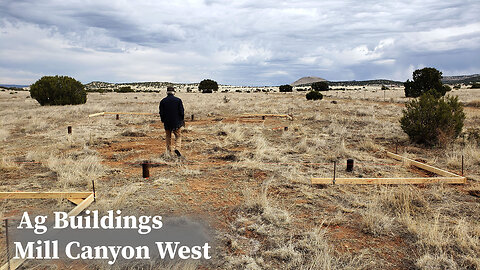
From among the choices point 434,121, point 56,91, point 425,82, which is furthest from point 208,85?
point 434,121

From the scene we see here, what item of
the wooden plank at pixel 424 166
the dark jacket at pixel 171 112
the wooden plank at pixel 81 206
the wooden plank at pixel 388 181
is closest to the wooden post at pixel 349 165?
the wooden plank at pixel 388 181

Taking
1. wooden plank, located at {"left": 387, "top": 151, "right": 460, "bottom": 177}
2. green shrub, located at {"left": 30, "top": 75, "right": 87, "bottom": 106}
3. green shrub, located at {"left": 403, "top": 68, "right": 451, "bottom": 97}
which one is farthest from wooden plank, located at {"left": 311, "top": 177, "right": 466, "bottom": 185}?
green shrub, located at {"left": 403, "top": 68, "right": 451, "bottom": 97}

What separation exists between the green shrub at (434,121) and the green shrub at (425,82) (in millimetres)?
25160

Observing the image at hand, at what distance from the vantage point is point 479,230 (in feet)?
14.6

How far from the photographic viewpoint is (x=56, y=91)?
29.0 m

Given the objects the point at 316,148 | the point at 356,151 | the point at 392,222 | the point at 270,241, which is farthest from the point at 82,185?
the point at 356,151

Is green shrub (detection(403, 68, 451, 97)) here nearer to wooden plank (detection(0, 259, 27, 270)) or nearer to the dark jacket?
the dark jacket

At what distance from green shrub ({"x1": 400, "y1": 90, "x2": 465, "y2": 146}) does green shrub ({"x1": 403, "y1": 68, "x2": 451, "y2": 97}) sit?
82.5 ft

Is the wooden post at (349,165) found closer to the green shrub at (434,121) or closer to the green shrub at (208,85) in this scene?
the green shrub at (434,121)

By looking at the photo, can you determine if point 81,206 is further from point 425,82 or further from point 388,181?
point 425,82

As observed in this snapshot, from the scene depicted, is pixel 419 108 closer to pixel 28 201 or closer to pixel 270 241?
pixel 270 241

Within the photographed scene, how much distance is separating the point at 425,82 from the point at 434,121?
27.6 m

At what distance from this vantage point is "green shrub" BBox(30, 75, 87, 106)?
28.7 meters

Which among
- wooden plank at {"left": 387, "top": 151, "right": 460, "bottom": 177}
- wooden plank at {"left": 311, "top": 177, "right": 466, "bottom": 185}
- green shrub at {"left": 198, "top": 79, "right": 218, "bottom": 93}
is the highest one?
green shrub at {"left": 198, "top": 79, "right": 218, "bottom": 93}
